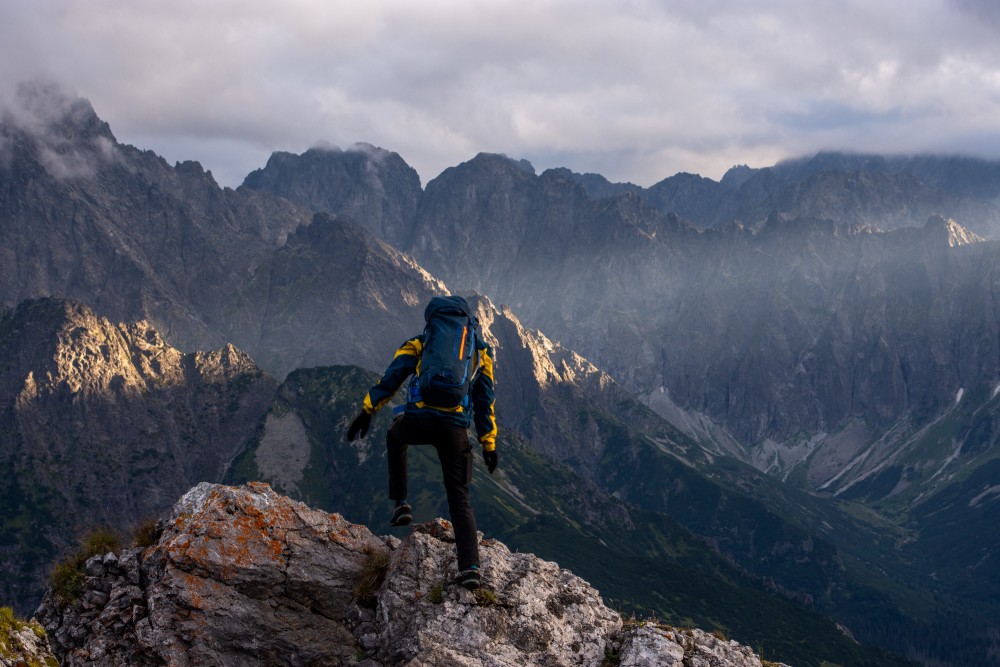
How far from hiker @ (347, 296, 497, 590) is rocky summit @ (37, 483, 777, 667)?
1579 mm

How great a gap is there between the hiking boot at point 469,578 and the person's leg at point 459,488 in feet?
0.56

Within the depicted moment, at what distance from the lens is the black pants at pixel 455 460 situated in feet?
77.9

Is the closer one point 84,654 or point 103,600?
point 84,654

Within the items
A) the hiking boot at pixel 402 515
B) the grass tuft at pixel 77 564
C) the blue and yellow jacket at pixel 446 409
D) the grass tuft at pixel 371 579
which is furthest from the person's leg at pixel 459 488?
the grass tuft at pixel 77 564

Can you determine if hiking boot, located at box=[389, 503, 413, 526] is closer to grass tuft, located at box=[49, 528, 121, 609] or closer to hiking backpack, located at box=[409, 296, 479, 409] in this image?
hiking backpack, located at box=[409, 296, 479, 409]

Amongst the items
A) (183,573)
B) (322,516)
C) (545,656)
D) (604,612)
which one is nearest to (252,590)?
(183,573)

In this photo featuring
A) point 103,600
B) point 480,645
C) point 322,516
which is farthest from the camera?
point 322,516

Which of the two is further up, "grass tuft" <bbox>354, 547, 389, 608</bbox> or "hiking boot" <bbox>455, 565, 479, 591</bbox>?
"hiking boot" <bbox>455, 565, 479, 591</bbox>

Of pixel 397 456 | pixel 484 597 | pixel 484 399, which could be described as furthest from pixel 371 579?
pixel 484 399

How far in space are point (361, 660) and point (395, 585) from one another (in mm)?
2245

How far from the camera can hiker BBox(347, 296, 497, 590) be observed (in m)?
23.5

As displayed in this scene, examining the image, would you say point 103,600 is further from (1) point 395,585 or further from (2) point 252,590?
(1) point 395,585

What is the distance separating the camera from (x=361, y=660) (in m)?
23.2

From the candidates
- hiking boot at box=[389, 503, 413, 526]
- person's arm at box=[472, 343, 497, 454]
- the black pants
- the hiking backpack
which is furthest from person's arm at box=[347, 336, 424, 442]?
hiking boot at box=[389, 503, 413, 526]
